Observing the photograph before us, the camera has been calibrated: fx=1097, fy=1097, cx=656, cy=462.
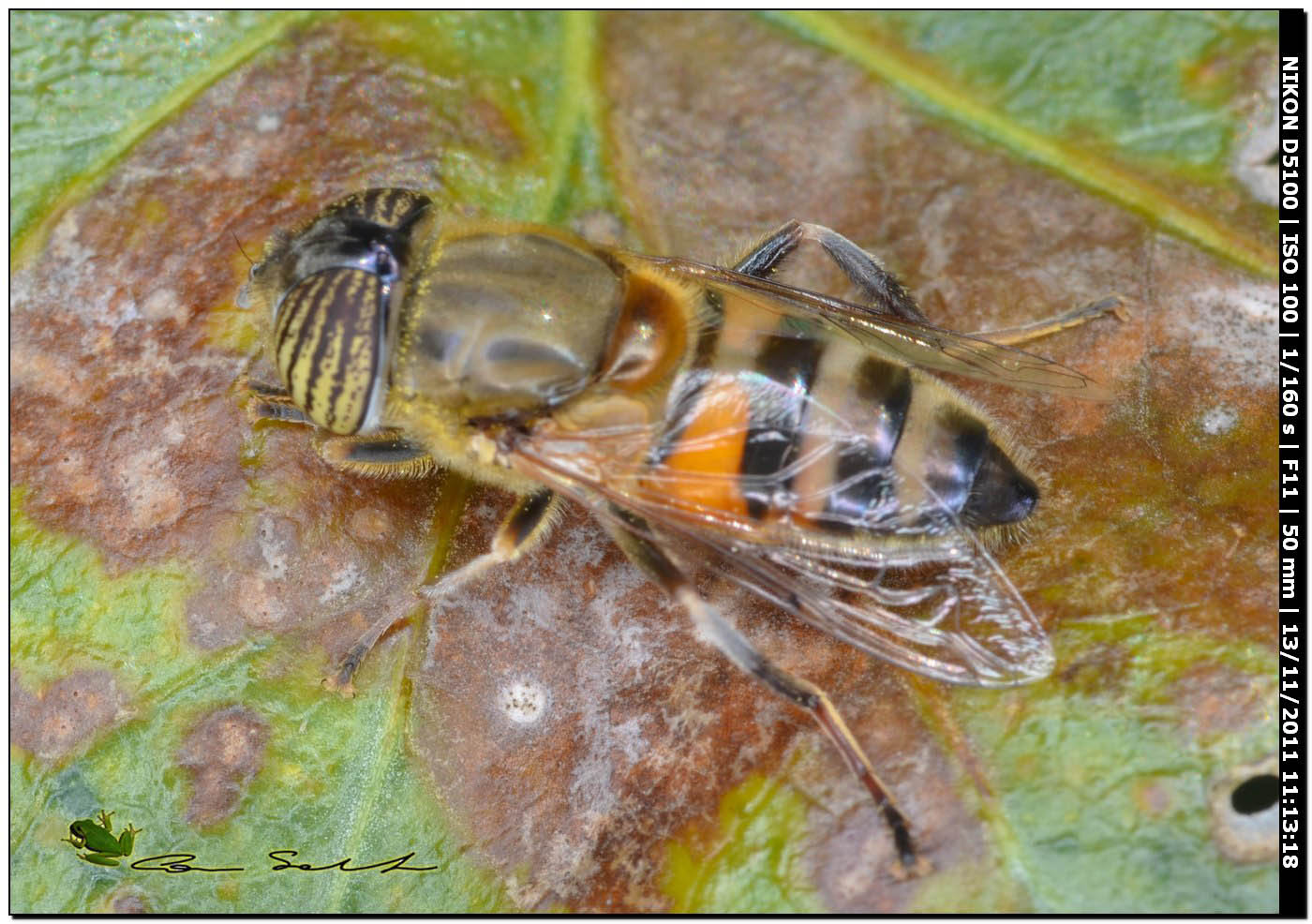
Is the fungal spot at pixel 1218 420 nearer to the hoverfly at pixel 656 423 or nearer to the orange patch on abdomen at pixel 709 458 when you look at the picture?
A: the hoverfly at pixel 656 423

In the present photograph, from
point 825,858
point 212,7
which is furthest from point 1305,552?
point 212,7

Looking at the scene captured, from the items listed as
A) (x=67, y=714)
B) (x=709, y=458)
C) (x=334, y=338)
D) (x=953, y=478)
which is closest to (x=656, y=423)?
(x=709, y=458)

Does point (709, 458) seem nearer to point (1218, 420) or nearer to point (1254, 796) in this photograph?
point (1218, 420)

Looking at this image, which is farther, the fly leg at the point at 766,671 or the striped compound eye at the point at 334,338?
the striped compound eye at the point at 334,338

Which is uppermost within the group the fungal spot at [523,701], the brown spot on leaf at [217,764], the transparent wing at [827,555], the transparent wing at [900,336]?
the transparent wing at [900,336]

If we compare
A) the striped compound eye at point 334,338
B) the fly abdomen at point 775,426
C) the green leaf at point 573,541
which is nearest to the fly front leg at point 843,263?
the green leaf at point 573,541
